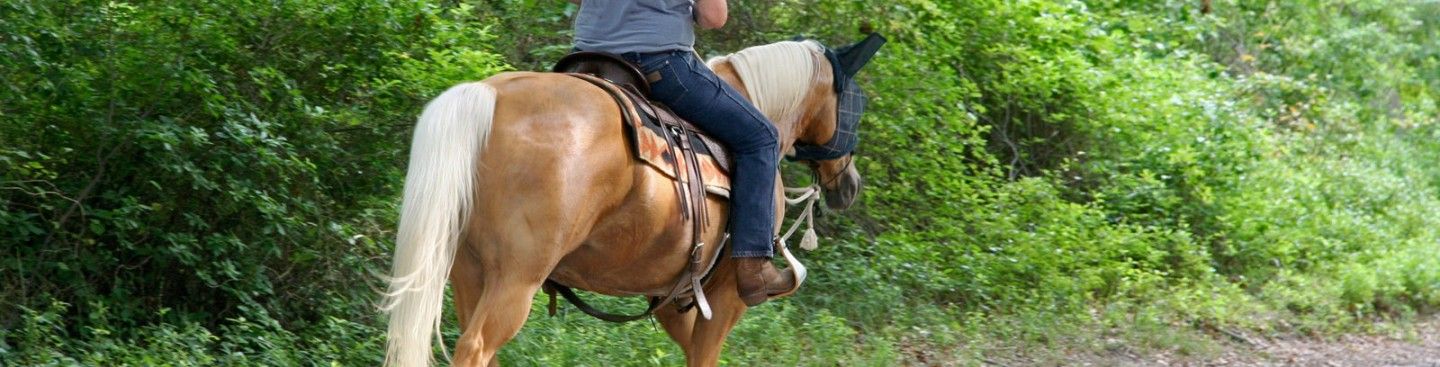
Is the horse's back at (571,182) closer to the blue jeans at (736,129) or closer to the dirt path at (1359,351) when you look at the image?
the blue jeans at (736,129)

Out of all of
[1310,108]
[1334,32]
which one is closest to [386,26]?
[1310,108]

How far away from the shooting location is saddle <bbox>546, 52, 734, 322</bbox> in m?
4.49

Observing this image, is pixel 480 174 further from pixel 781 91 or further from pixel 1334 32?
pixel 1334 32

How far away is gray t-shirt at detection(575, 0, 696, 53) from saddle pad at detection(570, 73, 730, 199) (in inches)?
7.7

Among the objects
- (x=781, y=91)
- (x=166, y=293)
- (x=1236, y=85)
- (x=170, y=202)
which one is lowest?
(x=1236, y=85)

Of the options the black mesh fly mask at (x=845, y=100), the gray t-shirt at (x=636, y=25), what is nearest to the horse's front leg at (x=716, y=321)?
the black mesh fly mask at (x=845, y=100)

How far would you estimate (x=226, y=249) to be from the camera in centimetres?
583

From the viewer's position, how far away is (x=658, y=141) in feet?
14.9

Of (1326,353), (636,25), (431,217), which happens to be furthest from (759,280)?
(1326,353)

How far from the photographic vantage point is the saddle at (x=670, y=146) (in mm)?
4488

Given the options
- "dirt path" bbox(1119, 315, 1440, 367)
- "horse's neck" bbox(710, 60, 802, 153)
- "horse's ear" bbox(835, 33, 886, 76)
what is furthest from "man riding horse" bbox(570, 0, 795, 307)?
"dirt path" bbox(1119, 315, 1440, 367)

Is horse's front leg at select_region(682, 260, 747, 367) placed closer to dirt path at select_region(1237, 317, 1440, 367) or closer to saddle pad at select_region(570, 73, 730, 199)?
saddle pad at select_region(570, 73, 730, 199)

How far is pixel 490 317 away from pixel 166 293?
94.1 inches

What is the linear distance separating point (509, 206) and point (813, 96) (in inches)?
78.1
